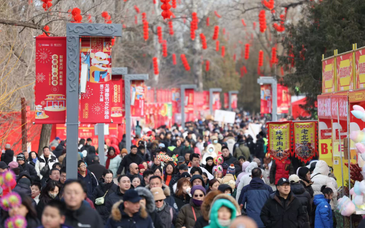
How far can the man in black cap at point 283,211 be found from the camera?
805 cm

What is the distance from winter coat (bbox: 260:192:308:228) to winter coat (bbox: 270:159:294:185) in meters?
7.10

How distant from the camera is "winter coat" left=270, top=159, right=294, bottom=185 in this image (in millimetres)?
15211

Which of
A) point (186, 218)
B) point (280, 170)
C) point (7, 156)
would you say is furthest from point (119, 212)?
point (7, 156)

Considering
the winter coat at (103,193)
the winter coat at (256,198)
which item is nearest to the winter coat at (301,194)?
the winter coat at (256,198)

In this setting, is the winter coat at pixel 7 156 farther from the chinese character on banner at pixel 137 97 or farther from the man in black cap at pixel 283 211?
the man in black cap at pixel 283 211

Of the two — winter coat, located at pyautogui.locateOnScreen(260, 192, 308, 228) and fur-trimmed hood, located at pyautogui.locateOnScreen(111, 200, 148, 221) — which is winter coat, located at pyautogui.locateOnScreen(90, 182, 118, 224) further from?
fur-trimmed hood, located at pyautogui.locateOnScreen(111, 200, 148, 221)

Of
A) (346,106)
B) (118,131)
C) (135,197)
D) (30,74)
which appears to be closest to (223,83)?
(118,131)

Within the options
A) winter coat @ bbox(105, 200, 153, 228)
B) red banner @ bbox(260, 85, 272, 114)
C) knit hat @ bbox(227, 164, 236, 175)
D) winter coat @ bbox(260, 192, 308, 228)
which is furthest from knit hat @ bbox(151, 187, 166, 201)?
red banner @ bbox(260, 85, 272, 114)

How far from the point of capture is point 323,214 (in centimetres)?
912

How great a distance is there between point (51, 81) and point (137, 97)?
1284cm

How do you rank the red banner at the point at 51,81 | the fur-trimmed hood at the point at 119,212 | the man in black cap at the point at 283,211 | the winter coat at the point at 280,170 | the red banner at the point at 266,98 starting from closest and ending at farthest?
the fur-trimmed hood at the point at 119,212
the man in black cap at the point at 283,211
the red banner at the point at 51,81
the winter coat at the point at 280,170
the red banner at the point at 266,98

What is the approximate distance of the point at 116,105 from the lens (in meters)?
18.2

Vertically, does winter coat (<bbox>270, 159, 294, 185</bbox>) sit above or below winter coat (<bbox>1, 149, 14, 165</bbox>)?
below

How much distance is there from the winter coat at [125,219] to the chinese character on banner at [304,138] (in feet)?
31.5
